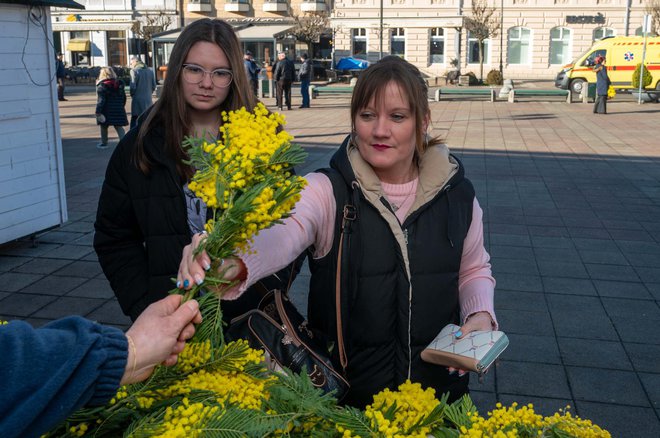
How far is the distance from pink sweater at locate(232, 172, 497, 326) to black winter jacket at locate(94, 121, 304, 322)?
51cm

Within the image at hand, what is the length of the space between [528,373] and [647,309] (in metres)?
1.72

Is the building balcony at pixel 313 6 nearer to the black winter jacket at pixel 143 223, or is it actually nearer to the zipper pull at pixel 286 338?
the black winter jacket at pixel 143 223

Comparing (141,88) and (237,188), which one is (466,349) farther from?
(141,88)

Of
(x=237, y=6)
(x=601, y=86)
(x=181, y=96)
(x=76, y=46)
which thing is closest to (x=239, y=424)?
(x=181, y=96)

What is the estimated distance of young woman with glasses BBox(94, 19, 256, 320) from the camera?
9.58ft

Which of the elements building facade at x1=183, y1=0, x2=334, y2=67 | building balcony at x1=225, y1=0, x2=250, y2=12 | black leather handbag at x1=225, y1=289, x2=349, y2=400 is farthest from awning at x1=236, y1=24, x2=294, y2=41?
black leather handbag at x1=225, y1=289, x2=349, y2=400

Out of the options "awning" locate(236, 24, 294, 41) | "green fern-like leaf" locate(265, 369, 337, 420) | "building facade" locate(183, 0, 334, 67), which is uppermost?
"building facade" locate(183, 0, 334, 67)

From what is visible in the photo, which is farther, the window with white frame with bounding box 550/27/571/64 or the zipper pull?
the window with white frame with bounding box 550/27/571/64

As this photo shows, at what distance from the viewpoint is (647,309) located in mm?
5992

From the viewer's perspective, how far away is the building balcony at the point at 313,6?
53.6 metres

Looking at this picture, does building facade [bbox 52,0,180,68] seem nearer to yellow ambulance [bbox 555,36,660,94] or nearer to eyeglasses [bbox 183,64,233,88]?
yellow ambulance [bbox 555,36,660,94]

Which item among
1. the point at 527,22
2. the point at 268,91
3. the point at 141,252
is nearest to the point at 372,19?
the point at 527,22

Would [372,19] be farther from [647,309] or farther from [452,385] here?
[452,385]

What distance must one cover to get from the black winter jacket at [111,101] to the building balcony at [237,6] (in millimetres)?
41614
